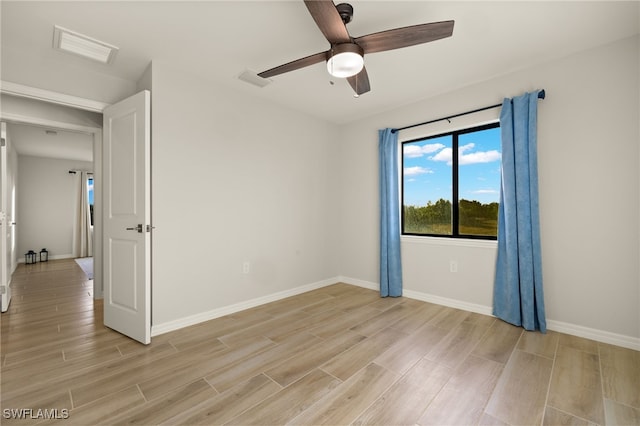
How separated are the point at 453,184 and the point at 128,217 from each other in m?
3.55

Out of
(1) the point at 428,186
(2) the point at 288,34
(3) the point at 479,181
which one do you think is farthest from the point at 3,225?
(3) the point at 479,181

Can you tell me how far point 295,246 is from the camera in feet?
13.2

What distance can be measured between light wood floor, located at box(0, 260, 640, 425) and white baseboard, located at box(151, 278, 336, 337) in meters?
0.11

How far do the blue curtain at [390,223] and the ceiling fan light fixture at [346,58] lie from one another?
2051 millimetres

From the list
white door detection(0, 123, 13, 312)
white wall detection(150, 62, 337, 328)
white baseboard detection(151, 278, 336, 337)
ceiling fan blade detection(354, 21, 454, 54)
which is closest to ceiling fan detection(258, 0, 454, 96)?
ceiling fan blade detection(354, 21, 454, 54)

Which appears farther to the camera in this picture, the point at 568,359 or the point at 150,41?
the point at 150,41

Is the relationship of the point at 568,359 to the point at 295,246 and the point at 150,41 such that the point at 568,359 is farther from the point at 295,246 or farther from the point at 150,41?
the point at 150,41

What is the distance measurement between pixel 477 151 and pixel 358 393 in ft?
9.60

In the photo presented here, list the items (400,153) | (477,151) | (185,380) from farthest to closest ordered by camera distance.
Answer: (400,153) < (477,151) < (185,380)

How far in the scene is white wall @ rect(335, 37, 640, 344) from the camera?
2367 mm

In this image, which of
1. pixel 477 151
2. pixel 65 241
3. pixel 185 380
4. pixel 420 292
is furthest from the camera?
pixel 65 241

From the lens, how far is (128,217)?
8.66ft

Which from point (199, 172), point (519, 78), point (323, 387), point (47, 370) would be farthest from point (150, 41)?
point (519, 78)

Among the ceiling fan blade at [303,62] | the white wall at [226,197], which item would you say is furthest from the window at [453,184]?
the ceiling fan blade at [303,62]
